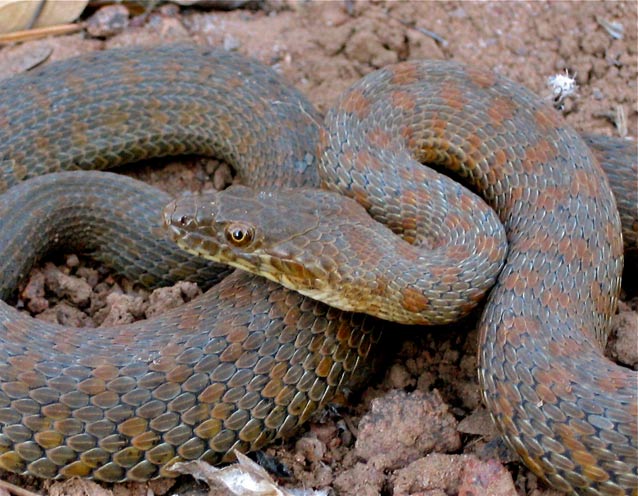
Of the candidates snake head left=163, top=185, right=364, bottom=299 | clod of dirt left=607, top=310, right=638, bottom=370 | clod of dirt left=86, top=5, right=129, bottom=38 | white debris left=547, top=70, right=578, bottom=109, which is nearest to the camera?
snake head left=163, top=185, right=364, bottom=299

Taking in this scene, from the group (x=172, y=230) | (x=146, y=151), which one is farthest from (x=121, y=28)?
(x=172, y=230)

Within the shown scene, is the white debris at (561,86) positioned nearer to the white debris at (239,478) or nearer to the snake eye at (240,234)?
the snake eye at (240,234)

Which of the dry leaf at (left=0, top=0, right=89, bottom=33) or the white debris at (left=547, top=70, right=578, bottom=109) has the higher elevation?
the dry leaf at (left=0, top=0, right=89, bottom=33)

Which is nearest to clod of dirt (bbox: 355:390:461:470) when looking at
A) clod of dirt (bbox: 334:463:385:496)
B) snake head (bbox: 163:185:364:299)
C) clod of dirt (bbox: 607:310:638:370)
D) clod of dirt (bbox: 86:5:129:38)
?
clod of dirt (bbox: 334:463:385:496)

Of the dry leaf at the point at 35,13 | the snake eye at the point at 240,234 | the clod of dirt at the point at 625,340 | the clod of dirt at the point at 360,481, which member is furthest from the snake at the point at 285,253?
the dry leaf at the point at 35,13

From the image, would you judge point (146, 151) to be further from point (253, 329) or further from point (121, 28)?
point (253, 329)

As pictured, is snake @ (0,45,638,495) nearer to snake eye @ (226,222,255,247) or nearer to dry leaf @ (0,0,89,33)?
snake eye @ (226,222,255,247)

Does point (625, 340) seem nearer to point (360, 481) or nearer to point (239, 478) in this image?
point (360, 481)

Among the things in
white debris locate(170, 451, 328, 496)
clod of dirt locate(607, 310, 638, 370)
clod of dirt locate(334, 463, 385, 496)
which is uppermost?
clod of dirt locate(607, 310, 638, 370)
